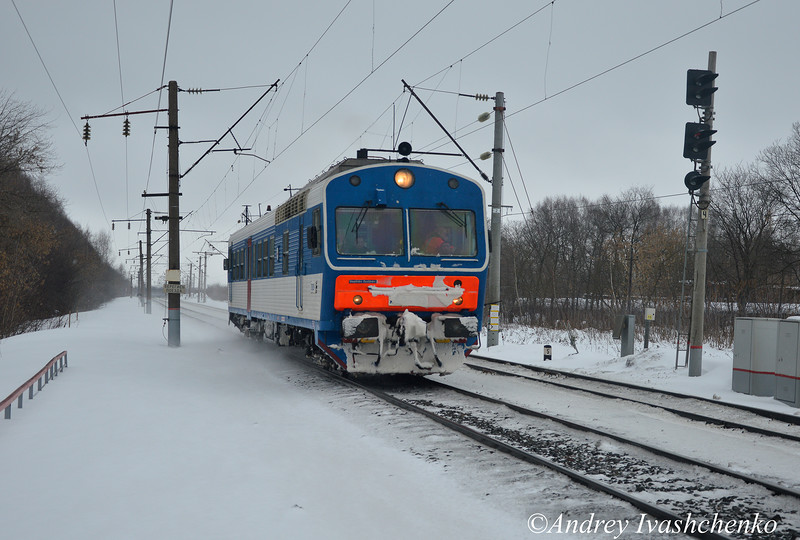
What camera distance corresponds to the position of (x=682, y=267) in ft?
142

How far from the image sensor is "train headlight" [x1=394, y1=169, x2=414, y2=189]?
10672 mm

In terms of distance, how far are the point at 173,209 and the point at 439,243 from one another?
9.47 metres

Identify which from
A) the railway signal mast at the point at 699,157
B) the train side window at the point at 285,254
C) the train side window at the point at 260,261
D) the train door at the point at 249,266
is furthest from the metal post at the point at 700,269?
the train door at the point at 249,266

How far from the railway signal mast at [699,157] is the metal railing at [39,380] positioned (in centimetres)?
1048

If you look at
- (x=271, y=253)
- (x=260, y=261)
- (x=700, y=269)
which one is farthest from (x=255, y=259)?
(x=700, y=269)

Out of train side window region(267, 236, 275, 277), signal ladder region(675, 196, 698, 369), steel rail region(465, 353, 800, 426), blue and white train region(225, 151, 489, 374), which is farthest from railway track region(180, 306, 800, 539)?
train side window region(267, 236, 275, 277)

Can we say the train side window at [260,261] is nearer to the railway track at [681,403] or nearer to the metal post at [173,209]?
the metal post at [173,209]

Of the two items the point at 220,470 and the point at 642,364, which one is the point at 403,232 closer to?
the point at 220,470

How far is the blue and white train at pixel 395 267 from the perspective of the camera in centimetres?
1017

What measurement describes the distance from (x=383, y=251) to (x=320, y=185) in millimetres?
1499

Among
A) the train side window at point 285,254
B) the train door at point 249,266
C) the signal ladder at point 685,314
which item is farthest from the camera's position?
the train door at point 249,266

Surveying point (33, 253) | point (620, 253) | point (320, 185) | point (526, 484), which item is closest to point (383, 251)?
point (320, 185)

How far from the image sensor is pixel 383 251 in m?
10.4

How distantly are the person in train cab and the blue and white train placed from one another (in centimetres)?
2
